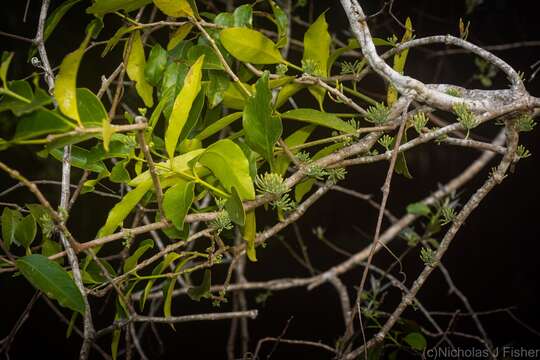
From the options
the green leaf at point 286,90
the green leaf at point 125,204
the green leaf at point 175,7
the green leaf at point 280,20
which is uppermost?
the green leaf at point 175,7

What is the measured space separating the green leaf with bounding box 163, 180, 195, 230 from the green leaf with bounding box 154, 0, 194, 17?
26cm

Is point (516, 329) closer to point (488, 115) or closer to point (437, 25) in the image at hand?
point (437, 25)

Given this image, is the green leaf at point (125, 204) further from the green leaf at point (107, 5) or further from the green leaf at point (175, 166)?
the green leaf at point (107, 5)

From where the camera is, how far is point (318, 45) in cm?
84

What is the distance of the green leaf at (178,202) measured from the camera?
2.19ft

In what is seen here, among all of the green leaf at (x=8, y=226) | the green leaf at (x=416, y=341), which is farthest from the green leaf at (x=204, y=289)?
the green leaf at (x=416, y=341)

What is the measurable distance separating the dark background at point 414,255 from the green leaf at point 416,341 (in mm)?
580

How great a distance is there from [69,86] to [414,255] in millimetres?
1451

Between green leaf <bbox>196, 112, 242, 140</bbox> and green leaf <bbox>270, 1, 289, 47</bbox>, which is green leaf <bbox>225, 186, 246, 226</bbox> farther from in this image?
green leaf <bbox>270, 1, 289, 47</bbox>

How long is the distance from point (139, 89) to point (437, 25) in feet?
4.02

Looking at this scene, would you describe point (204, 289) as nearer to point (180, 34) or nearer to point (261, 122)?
point (261, 122)

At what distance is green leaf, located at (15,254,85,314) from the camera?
0.63 m

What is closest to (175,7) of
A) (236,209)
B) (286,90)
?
(286,90)

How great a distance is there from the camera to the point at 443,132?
0.72 metres
